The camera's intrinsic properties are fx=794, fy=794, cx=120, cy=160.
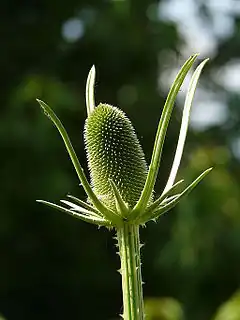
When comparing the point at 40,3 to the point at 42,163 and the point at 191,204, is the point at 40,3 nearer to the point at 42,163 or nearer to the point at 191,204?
the point at 42,163

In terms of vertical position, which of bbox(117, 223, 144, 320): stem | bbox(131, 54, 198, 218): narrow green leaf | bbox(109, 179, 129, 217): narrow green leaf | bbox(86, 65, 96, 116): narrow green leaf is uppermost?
bbox(86, 65, 96, 116): narrow green leaf

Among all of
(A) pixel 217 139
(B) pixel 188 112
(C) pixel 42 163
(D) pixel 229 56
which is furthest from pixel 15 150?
(B) pixel 188 112

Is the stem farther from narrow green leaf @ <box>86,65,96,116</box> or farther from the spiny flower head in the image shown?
narrow green leaf @ <box>86,65,96,116</box>

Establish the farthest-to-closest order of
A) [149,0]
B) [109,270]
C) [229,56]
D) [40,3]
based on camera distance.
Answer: [229,56] < [149,0] < [40,3] < [109,270]

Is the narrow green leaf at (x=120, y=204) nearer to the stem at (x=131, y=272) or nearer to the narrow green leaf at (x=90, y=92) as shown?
the stem at (x=131, y=272)

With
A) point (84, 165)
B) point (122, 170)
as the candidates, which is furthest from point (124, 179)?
point (84, 165)

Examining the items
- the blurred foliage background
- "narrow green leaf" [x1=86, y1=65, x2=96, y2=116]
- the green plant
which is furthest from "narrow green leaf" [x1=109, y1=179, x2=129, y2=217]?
the blurred foliage background

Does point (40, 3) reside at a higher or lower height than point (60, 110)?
higher

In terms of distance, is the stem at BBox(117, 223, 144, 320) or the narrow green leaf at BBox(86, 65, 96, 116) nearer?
the stem at BBox(117, 223, 144, 320)
